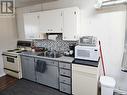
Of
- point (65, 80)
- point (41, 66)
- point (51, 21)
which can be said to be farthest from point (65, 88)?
point (51, 21)

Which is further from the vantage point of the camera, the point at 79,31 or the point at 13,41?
the point at 13,41

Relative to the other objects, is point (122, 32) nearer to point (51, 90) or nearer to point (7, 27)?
point (51, 90)

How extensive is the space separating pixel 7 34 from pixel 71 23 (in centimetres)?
271

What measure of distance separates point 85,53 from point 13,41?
318 cm

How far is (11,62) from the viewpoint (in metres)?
3.79

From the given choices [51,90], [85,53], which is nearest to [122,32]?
[85,53]

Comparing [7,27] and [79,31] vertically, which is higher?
[7,27]

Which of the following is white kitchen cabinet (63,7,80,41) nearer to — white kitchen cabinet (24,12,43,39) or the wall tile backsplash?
the wall tile backsplash

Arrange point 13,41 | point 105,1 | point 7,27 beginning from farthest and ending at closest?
point 13,41, point 7,27, point 105,1

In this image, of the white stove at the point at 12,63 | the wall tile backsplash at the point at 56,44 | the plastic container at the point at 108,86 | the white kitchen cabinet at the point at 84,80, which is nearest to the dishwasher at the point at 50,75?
the white kitchen cabinet at the point at 84,80

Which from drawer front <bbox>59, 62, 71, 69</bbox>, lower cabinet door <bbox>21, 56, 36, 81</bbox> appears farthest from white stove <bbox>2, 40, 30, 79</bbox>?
drawer front <bbox>59, 62, 71, 69</bbox>

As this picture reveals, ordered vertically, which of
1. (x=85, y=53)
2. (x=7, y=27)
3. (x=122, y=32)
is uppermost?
(x=7, y=27)

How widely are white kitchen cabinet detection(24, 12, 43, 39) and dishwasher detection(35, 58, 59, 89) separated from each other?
33.2 inches

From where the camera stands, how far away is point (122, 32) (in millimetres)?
2561
